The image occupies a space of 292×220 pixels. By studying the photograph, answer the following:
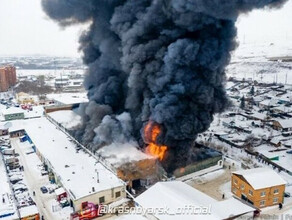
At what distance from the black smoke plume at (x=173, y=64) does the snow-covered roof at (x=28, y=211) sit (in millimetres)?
13351

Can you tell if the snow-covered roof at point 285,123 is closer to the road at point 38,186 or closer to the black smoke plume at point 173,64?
the black smoke plume at point 173,64

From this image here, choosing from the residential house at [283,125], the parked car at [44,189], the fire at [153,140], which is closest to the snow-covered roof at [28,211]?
the parked car at [44,189]

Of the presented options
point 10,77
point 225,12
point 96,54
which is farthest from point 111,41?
point 10,77

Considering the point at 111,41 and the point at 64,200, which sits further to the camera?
the point at 111,41

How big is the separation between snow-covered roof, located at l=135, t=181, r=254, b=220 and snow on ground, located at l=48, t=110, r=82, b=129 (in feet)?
91.5

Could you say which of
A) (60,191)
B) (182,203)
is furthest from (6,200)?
(182,203)

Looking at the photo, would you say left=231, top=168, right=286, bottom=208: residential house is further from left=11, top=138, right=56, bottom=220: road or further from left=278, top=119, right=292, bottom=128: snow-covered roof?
left=278, top=119, right=292, bottom=128: snow-covered roof

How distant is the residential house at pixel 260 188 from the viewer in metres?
30.8

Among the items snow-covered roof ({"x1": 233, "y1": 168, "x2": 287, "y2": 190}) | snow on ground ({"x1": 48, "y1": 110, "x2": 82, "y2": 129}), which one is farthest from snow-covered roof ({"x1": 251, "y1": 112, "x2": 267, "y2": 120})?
snow on ground ({"x1": 48, "y1": 110, "x2": 82, "y2": 129})

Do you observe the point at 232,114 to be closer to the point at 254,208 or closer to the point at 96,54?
the point at 96,54

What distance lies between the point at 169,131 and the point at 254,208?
12219 millimetres

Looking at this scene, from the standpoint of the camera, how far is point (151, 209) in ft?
91.0

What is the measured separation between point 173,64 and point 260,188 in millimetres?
15655

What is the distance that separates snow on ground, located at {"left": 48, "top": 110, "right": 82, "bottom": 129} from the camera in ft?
183
